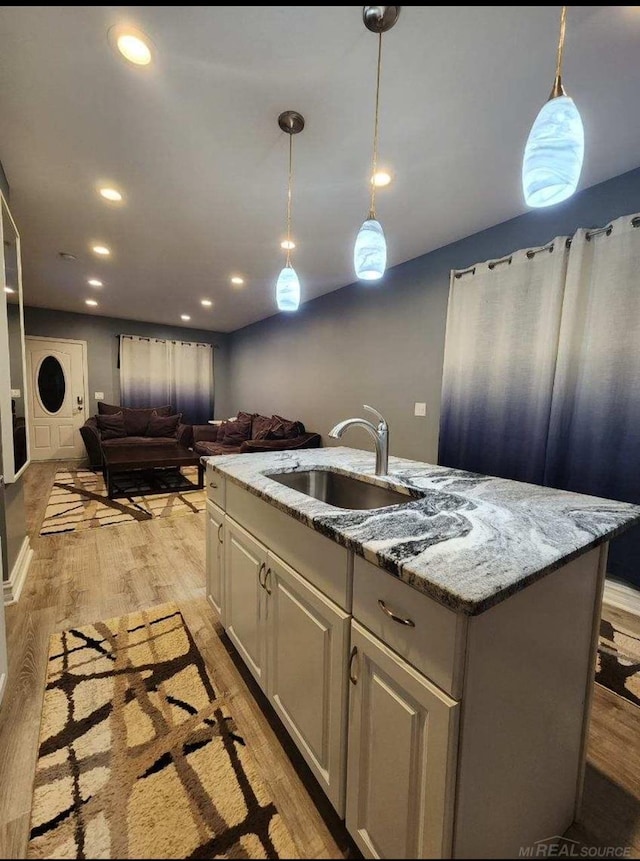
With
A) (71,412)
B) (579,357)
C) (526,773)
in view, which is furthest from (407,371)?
(71,412)

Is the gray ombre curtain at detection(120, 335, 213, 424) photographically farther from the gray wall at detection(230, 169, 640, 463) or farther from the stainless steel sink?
the stainless steel sink

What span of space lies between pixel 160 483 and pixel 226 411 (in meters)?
3.04

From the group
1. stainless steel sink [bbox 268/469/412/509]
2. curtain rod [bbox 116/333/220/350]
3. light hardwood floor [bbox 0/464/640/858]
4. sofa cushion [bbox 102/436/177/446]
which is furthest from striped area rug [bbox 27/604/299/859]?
curtain rod [bbox 116/333/220/350]

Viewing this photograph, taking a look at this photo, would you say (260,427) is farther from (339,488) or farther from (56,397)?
(56,397)

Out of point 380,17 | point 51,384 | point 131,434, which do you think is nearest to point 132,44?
point 380,17

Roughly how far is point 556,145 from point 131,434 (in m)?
5.77

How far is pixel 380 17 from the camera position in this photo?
121 centimetres

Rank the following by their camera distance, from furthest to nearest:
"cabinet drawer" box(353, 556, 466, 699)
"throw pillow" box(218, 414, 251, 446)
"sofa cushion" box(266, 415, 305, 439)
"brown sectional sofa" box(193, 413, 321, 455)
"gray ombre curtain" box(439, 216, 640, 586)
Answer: "throw pillow" box(218, 414, 251, 446), "sofa cushion" box(266, 415, 305, 439), "brown sectional sofa" box(193, 413, 321, 455), "gray ombre curtain" box(439, 216, 640, 586), "cabinet drawer" box(353, 556, 466, 699)

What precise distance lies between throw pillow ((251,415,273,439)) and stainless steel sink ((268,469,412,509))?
2887mm

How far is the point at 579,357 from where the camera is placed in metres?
2.23

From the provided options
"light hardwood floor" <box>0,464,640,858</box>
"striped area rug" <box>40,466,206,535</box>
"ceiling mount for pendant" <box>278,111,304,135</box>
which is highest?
"ceiling mount for pendant" <box>278,111,304,135</box>

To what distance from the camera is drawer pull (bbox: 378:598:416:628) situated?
754 millimetres

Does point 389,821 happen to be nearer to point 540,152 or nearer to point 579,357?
point 540,152

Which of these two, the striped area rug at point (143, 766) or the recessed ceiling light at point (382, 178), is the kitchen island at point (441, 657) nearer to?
the striped area rug at point (143, 766)
